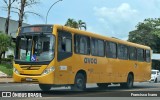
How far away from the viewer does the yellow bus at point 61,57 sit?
19469mm

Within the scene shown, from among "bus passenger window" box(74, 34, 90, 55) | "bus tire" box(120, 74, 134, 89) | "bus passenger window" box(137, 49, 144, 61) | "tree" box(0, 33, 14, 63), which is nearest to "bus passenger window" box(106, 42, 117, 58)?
"bus passenger window" box(74, 34, 90, 55)

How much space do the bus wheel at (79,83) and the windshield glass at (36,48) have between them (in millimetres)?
2516

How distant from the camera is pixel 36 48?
778 inches

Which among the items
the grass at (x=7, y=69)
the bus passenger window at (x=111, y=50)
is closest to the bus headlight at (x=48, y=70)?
the bus passenger window at (x=111, y=50)

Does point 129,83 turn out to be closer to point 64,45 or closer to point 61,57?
point 64,45

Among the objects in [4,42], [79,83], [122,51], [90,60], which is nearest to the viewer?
[79,83]

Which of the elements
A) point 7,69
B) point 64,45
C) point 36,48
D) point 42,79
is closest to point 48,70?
point 42,79

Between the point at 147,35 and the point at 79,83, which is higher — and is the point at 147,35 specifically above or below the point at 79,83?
above

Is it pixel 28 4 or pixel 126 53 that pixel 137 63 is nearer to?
pixel 126 53

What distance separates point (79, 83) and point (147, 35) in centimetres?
7137

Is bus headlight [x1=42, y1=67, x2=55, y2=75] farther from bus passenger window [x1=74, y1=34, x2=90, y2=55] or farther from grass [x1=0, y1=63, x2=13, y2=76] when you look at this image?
grass [x1=0, y1=63, x2=13, y2=76]

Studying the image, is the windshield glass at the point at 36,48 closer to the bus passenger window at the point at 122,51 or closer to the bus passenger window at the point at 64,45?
the bus passenger window at the point at 64,45

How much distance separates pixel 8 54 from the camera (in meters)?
62.2

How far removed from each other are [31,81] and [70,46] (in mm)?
2656
